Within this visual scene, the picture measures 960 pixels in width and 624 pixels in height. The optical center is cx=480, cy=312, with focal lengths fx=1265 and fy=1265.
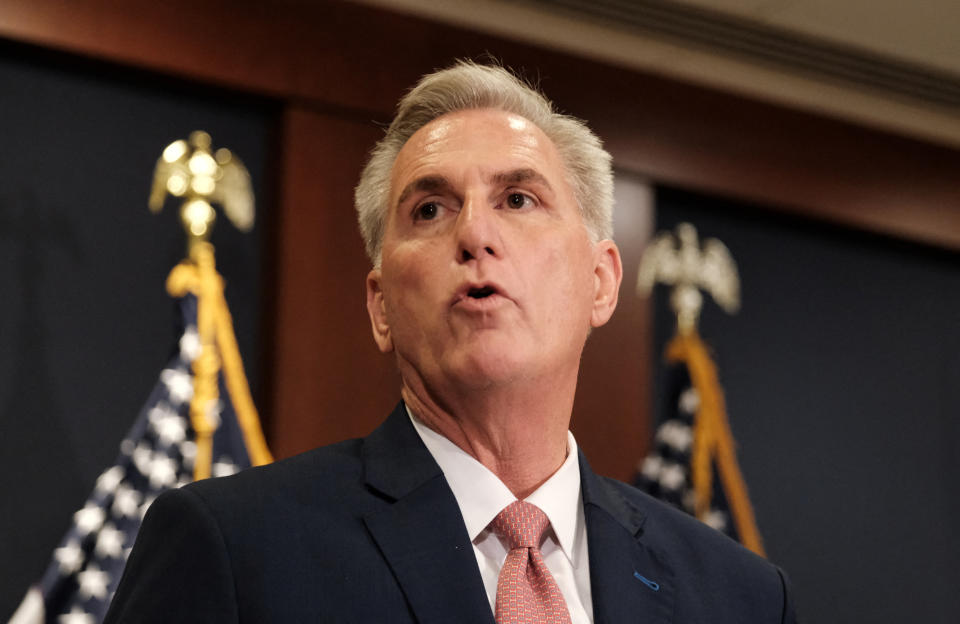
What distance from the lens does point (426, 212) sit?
169 cm

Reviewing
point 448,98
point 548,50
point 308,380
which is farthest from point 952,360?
point 448,98

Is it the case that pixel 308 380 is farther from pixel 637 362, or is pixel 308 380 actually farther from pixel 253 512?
pixel 253 512

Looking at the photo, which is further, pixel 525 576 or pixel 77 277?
pixel 77 277

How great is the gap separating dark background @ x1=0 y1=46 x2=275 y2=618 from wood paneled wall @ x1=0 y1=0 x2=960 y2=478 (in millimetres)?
120

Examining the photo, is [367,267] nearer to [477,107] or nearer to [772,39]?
[772,39]

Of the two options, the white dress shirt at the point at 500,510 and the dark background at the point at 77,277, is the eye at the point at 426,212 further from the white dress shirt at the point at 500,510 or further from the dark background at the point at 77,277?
the dark background at the point at 77,277

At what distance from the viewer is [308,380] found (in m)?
3.77

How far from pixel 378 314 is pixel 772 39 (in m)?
3.15

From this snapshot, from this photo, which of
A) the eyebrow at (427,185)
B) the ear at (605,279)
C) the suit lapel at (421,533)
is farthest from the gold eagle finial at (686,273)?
the suit lapel at (421,533)

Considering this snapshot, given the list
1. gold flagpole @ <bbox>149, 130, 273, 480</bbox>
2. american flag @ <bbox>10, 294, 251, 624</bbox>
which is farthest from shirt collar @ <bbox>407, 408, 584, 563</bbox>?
gold flagpole @ <bbox>149, 130, 273, 480</bbox>

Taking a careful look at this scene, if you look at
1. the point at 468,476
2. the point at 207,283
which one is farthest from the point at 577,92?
the point at 468,476

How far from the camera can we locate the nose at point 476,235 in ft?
5.19

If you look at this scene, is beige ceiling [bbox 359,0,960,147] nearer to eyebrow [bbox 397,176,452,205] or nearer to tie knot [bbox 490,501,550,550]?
eyebrow [bbox 397,176,452,205]

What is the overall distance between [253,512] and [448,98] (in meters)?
0.68
